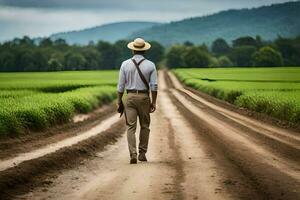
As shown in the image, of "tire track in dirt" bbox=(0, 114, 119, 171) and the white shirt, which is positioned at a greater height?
the white shirt

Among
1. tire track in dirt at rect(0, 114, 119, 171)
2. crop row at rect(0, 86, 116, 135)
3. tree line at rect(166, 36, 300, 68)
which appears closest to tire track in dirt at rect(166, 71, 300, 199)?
tire track in dirt at rect(0, 114, 119, 171)

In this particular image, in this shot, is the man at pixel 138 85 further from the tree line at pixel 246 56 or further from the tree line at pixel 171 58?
the tree line at pixel 246 56

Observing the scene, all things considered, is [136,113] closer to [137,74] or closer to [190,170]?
[137,74]

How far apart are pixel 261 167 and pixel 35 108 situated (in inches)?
366

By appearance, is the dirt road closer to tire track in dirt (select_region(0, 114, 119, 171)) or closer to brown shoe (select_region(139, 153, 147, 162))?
tire track in dirt (select_region(0, 114, 119, 171))

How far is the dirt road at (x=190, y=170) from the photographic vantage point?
27.3 ft

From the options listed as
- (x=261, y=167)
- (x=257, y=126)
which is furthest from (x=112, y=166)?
(x=257, y=126)

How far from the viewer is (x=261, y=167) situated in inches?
420

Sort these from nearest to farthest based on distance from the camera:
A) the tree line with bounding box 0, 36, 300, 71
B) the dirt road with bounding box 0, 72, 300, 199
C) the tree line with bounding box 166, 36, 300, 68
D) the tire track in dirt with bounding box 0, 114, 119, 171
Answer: the dirt road with bounding box 0, 72, 300, 199 < the tire track in dirt with bounding box 0, 114, 119, 171 < the tree line with bounding box 0, 36, 300, 71 < the tree line with bounding box 166, 36, 300, 68

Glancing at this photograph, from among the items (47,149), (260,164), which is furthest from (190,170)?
(47,149)

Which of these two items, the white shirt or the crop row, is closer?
the white shirt

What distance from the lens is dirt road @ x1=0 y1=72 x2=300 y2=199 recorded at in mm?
8336

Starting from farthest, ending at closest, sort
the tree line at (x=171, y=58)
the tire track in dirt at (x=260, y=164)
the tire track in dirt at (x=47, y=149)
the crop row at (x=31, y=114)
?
the tree line at (x=171, y=58)
the crop row at (x=31, y=114)
the tire track in dirt at (x=47, y=149)
the tire track in dirt at (x=260, y=164)

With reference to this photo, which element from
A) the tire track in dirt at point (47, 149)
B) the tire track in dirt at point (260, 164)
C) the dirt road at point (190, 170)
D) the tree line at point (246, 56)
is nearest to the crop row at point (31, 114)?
the tire track in dirt at point (47, 149)
